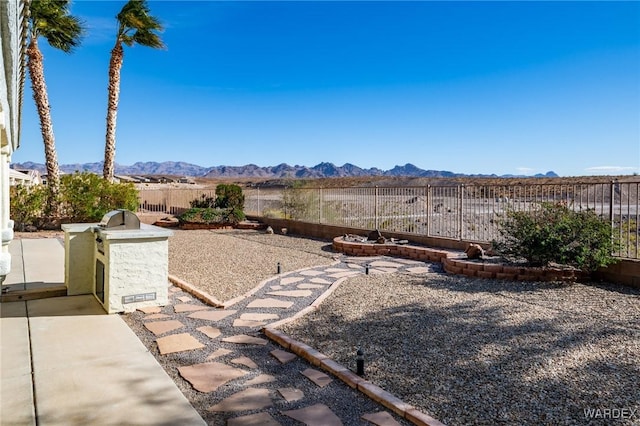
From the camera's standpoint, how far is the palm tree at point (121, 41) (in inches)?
667

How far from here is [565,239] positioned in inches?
275

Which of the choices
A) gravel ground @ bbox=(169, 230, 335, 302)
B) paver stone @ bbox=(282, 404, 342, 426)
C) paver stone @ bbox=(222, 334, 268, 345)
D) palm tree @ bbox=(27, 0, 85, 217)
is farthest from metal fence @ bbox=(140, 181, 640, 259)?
palm tree @ bbox=(27, 0, 85, 217)

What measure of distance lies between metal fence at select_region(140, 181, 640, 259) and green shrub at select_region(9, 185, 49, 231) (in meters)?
8.14

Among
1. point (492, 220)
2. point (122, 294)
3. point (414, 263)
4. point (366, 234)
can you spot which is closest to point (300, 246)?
point (366, 234)

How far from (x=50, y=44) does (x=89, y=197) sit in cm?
692

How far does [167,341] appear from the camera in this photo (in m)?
4.25

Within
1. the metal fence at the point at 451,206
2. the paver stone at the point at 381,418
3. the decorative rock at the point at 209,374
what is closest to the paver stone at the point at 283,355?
the decorative rock at the point at 209,374

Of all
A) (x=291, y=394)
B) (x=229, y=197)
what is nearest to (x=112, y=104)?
(x=229, y=197)

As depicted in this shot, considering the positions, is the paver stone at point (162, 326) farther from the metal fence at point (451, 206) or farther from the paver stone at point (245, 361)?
the metal fence at point (451, 206)

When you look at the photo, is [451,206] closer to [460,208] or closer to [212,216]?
[460,208]

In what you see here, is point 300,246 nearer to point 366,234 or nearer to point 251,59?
point 366,234

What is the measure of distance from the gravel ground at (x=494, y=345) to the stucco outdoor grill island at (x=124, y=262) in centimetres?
199

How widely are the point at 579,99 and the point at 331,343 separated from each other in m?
23.2

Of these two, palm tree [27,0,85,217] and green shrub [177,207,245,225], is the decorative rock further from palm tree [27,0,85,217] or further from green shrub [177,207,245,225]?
palm tree [27,0,85,217]
